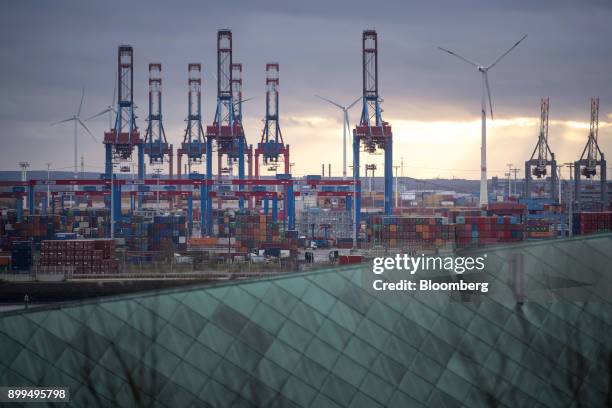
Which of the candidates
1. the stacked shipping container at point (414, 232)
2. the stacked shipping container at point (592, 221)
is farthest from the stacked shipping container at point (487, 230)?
the stacked shipping container at point (592, 221)

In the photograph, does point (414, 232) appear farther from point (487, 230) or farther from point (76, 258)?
point (76, 258)

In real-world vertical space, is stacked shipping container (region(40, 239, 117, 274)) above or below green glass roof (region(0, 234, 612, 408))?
below

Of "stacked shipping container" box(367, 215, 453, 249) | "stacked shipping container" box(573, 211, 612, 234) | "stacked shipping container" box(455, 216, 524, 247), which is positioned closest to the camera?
"stacked shipping container" box(455, 216, 524, 247)

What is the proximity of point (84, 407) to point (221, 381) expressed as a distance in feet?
6.60

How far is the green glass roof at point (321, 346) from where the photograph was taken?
40.9ft

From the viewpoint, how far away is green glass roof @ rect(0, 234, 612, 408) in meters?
12.5

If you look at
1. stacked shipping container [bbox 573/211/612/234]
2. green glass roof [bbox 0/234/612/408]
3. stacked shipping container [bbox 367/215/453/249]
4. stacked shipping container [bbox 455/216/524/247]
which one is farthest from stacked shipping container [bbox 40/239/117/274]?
green glass roof [bbox 0/234/612/408]

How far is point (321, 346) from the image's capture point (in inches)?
512

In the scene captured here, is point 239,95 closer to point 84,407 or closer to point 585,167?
point 585,167

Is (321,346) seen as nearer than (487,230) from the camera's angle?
Yes

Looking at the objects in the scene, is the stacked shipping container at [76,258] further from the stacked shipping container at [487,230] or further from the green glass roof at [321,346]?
the green glass roof at [321,346]

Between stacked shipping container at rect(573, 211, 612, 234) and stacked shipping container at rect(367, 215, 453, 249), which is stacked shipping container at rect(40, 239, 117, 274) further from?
stacked shipping container at rect(573, 211, 612, 234)

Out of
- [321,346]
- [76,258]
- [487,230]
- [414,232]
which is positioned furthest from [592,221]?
[321,346]

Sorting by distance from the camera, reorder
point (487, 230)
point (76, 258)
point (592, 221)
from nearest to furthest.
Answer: point (76, 258), point (487, 230), point (592, 221)
